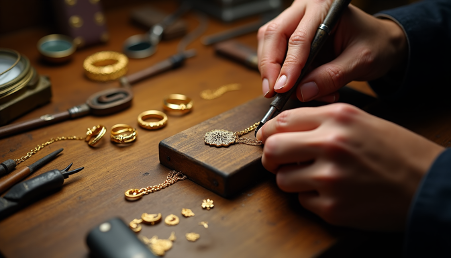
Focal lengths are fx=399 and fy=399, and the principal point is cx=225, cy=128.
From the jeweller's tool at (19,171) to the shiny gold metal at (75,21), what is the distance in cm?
79

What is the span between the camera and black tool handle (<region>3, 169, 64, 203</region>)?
902 mm

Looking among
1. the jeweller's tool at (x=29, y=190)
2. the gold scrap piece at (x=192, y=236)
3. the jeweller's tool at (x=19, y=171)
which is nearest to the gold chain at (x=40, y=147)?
the jeweller's tool at (x=19, y=171)

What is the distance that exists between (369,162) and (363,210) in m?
0.10

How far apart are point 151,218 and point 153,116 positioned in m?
0.47

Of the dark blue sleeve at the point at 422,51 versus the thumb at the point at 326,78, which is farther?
the dark blue sleeve at the point at 422,51

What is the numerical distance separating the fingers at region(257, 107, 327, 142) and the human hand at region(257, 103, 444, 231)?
11 mm

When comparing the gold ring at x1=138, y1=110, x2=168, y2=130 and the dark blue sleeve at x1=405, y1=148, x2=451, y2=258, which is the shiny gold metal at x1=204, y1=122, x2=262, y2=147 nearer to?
the gold ring at x1=138, y1=110, x2=168, y2=130

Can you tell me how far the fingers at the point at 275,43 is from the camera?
46.7 inches

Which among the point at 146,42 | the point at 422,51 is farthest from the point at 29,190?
the point at 422,51

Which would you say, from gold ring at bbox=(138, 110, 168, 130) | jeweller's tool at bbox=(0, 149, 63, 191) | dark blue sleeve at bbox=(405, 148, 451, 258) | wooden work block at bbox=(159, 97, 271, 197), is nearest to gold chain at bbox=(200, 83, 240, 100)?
gold ring at bbox=(138, 110, 168, 130)

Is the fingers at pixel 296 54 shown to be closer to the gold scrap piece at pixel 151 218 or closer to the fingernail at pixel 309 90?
the fingernail at pixel 309 90

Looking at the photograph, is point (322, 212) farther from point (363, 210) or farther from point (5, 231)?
point (5, 231)

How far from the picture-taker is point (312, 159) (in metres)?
0.87

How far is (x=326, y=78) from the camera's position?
43.9 inches
